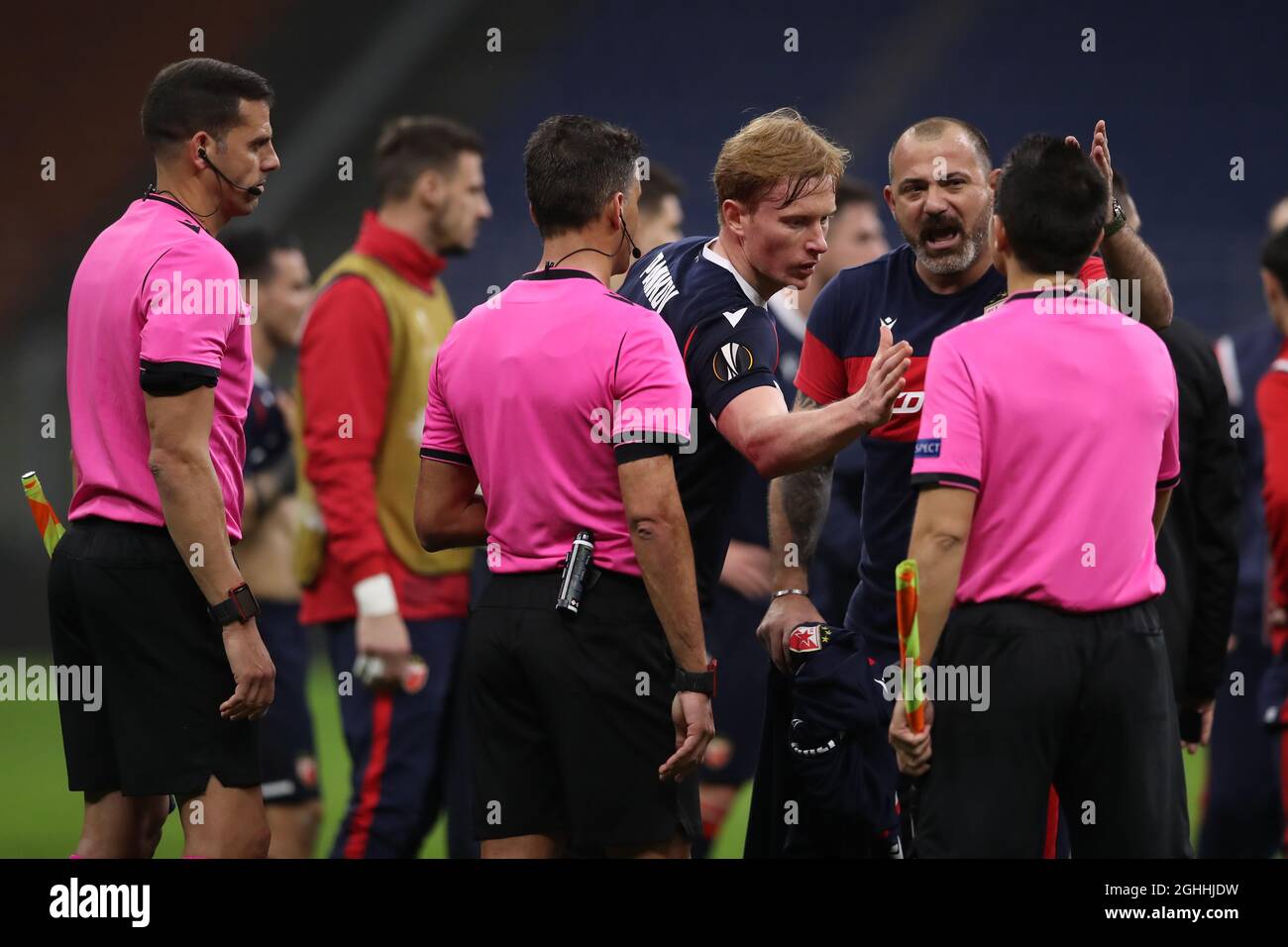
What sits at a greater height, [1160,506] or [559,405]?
[559,405]

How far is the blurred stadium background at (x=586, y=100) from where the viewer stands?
448 inches

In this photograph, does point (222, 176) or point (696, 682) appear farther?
point (222, 176)

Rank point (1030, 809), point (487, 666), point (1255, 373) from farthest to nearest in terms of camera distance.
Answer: point (1255, 373) < point (487, 666) < point (1030, 809)

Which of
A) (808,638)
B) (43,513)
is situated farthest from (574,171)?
(43,513)

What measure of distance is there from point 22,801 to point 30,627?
434cm

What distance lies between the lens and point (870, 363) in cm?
400

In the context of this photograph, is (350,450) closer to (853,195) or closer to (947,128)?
(947,128)

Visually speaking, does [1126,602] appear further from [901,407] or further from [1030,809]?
[901,407]

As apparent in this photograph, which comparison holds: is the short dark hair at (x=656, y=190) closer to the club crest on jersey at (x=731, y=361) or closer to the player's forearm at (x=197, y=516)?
the club crest on jersey at (x=731, y=361)

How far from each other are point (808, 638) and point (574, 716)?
726 millimetres

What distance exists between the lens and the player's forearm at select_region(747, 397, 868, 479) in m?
3.28

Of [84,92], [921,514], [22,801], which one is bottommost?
[22,801]
